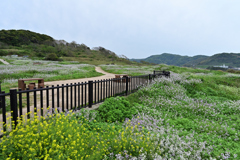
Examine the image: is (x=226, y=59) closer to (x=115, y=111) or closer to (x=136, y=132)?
(x=115, y=111)

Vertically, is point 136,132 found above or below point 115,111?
below

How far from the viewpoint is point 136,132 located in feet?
13.7

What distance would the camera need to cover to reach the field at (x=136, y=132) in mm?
2689

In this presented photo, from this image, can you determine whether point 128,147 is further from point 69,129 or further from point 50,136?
point 50,136

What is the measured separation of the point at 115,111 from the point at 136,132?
157 cm

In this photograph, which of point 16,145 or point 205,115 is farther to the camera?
point 205,115

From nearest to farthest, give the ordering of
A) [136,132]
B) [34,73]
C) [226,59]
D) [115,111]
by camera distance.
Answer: [136,132], [115,111], [34,73], [226,59]

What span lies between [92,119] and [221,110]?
6581mm

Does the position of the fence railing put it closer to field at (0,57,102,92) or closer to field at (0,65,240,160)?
field at (0,65,240,160)

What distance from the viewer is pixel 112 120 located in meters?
5.33

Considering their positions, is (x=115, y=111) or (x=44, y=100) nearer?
(x=115, y=111)

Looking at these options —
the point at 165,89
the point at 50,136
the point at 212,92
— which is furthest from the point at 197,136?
the point at 212,92

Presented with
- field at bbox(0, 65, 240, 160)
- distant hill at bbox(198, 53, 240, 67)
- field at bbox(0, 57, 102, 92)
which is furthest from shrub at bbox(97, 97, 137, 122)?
distant hill at bbox(198, 53, 240, 67)

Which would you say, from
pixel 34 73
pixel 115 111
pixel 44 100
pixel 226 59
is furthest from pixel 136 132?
pixel 226 59
